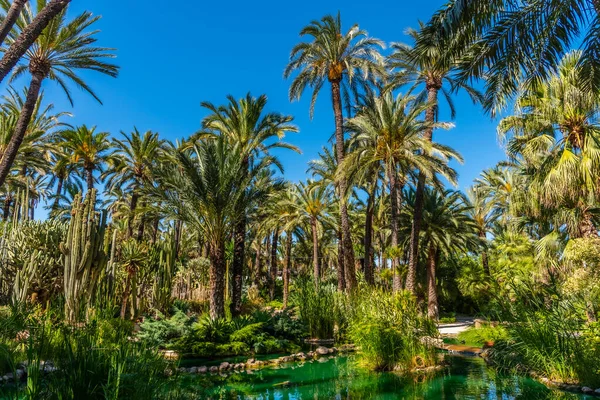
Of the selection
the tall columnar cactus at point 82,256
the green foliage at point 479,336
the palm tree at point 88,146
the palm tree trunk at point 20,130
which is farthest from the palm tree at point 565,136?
the palm tree at point 88,146

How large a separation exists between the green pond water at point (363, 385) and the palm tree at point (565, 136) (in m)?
6.24

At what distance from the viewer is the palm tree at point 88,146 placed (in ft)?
75.9

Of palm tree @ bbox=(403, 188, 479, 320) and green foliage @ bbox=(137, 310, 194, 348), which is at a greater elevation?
palm tree @ bbox=(403, 188, 479, 320)

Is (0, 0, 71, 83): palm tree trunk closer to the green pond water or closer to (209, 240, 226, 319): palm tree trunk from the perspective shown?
the green pond water

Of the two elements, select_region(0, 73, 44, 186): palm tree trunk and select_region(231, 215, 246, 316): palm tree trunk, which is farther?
select_region(231, 215, 246, 316): palm tree trunk

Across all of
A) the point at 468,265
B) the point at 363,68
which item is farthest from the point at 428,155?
the point at 468,265

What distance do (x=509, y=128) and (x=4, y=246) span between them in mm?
18787

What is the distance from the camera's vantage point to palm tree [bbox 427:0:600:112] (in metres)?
8.34

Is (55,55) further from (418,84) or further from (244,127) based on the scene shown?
(418,84)

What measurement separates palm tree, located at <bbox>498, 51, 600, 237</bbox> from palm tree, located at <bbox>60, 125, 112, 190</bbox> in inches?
849

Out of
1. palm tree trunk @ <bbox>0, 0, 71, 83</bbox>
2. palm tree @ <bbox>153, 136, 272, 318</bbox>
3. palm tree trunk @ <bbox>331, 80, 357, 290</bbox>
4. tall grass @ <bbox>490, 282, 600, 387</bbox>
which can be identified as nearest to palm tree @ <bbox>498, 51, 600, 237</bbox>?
tall grass @ <bbox>490, 282, 600, 387</bbox>

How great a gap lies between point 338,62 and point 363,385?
14423mm

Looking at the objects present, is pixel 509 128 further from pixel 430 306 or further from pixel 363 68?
pixel 430 306

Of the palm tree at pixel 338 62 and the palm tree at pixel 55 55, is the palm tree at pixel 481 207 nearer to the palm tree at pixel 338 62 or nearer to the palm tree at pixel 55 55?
the palm tree at pixel 338 62
